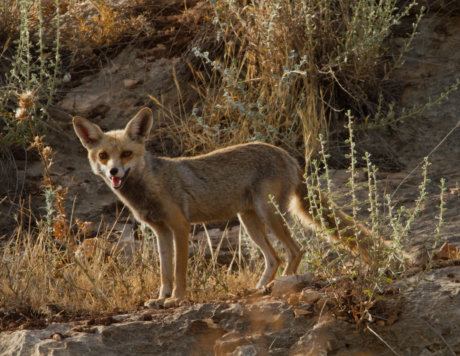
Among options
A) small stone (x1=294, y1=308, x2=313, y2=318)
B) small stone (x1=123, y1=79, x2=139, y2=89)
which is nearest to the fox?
small stone (x1=294, y1=308, x2=313, y2=318)

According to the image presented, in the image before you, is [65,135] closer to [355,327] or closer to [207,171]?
[207,171]

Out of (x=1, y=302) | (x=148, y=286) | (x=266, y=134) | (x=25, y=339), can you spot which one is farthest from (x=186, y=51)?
(x=25, y=339)

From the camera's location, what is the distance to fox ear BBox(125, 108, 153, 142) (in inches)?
211

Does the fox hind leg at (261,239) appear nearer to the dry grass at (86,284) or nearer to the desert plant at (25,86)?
the dry grass at (86,284)

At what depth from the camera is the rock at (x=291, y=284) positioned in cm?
427

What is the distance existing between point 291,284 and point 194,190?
4.81 feet

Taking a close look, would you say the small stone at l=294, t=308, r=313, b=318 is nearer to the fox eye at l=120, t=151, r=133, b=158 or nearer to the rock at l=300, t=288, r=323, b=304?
the rock at l=300, t=288, r=323, b=304

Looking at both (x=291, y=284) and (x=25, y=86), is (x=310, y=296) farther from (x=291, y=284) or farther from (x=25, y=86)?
(x=25, y=86)

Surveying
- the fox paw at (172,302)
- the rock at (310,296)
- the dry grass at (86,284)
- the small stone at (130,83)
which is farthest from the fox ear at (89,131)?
the small stone at (130,83)

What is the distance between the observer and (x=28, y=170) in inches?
316

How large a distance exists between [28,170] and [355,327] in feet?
17.5

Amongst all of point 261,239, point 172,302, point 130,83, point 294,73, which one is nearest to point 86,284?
point 172,302

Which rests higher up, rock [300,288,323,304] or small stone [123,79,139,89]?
small stone [123,79,139,89]

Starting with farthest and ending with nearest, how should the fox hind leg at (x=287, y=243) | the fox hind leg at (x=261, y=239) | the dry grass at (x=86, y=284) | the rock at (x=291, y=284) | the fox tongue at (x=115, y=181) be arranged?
the fox hind leg at (x=261, y=239) → the fox hind leg at (x=287, y=243) → the fox tongue at (x=115, y=181) → the dry grass at (x=86, y=284) → the rock at (x=291, y=284)
